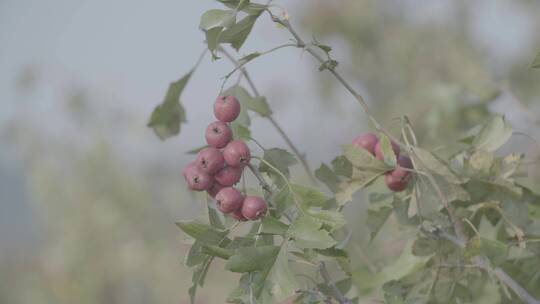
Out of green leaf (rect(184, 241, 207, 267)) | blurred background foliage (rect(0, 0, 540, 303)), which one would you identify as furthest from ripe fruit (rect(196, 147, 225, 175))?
blurred background foliage (rect(0, 0, 540, 303))

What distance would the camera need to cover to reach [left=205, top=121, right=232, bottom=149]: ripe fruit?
967 millimetres

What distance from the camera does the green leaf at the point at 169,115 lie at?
4.05ft

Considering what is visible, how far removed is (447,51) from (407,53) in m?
0.65

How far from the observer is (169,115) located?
1285 mm

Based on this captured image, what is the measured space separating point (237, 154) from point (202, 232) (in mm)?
114

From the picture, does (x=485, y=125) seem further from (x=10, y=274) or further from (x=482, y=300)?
(x=10, y=274)

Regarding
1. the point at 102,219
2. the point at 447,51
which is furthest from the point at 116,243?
the point at 447,51

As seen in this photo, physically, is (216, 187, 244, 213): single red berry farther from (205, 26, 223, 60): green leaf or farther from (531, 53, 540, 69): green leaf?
(531, 53, 540, 69): green leaf

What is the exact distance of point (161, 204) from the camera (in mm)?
10039

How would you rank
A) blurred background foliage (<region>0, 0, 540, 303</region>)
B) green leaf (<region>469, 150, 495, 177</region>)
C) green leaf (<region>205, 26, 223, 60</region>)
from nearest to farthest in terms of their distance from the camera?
green leaf (<region>205, 26, 223, 60</region>) < green leaf (<region>469, 150, 495, 177</region>) < blurred background foliage (<region>0, 0, 540, 303</region>)

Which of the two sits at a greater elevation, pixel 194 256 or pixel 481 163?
pixel 194 256

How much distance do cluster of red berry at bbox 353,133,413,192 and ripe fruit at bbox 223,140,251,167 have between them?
0.81ft

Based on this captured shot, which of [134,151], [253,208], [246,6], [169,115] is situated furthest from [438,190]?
[134,151]

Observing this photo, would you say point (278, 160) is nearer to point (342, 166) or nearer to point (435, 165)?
point (342, 166)
